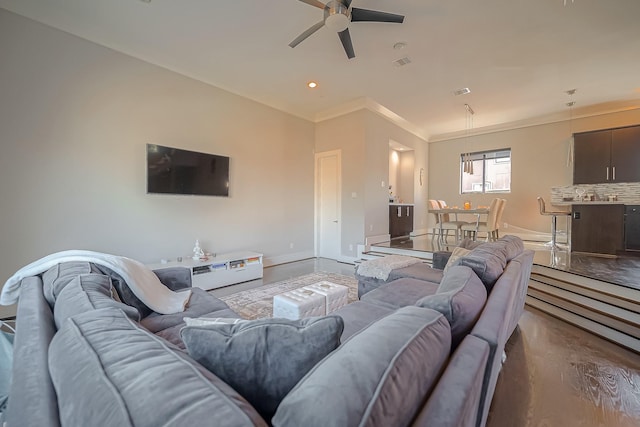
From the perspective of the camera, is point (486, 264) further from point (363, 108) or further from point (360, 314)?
point (363, 108)

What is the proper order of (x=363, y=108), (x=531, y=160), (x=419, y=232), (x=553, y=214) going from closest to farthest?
(x=553, y=214)
(x=363, y=108)
(x=531, y=160)
(x=419, y=232)

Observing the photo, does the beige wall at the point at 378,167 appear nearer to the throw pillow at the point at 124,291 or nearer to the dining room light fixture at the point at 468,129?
the dining room light fixture at the point at 468,129

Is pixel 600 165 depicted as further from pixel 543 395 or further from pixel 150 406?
pixel 150 406

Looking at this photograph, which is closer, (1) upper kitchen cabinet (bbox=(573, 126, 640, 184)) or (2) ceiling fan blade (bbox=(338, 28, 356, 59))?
(2) ceiling fan blade (bbox=(338, 28, 356, 59))

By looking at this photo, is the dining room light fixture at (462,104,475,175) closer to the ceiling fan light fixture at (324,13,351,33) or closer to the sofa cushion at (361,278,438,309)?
the ceiling fan light fixture at (324,13,351,33)

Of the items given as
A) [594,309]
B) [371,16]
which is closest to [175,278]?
[371,16]

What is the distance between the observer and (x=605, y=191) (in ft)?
18.2

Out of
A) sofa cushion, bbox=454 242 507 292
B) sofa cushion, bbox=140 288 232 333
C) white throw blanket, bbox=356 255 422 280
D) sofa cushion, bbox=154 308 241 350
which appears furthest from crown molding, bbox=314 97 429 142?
sofa cushion, bbox=154 308 241 350

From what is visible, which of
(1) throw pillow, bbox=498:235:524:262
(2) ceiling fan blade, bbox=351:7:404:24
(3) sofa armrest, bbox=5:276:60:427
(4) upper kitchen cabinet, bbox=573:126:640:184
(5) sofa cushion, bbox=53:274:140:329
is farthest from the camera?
(4) upper kitchen cabinet, bbox=573:126:640:184

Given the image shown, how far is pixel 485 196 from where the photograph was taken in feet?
23.9

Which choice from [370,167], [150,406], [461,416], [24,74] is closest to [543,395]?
[461,416]

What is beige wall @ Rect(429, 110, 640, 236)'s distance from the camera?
19.4 feet

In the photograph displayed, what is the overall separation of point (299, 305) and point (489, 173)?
291 inches

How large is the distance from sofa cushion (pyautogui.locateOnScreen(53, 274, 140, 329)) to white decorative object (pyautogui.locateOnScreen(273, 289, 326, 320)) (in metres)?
1.21
